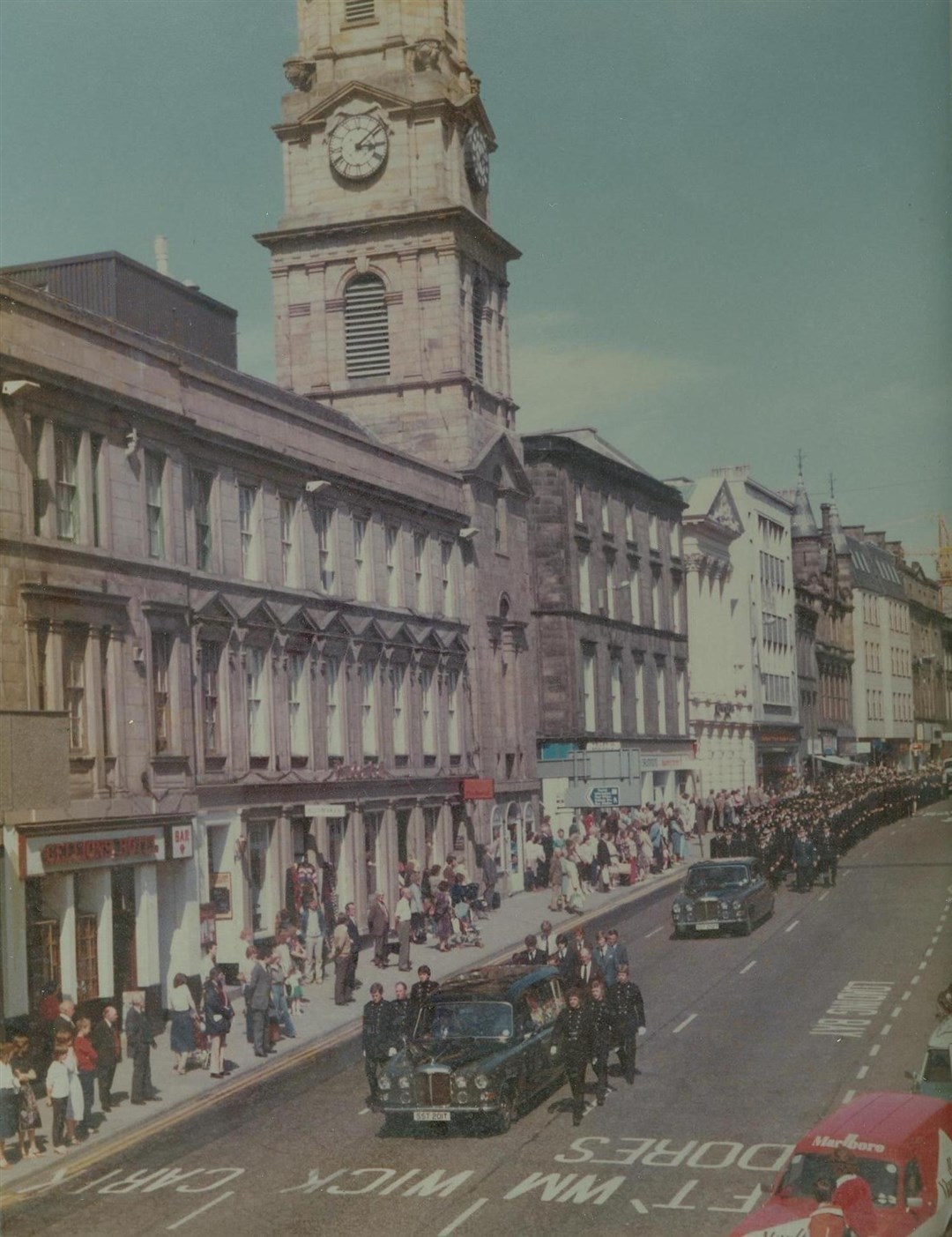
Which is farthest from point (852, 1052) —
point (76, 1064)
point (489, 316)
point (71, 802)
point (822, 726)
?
point (822, 726)

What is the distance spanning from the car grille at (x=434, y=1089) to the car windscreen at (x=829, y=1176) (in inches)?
258

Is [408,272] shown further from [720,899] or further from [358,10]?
[720,899]

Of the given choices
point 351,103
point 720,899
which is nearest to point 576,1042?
point 720,899

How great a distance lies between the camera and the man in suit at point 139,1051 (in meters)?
25.4

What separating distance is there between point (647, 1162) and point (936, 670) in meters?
119

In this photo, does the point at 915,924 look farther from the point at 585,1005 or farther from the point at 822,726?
the point at 822,726

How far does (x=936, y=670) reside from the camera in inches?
5281

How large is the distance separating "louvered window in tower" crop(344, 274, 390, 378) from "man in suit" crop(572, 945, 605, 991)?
105 ft

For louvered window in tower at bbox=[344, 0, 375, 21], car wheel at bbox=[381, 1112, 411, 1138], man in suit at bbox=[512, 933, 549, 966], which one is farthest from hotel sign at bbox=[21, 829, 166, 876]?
louvered window in tower at bbox=[344, 0, 375, 21]

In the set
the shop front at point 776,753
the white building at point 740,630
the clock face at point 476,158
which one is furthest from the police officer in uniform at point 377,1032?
the shop front at point 776,753

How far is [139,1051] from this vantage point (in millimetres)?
25422

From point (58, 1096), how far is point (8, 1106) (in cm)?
73

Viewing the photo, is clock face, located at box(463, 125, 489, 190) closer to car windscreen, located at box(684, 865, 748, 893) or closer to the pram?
the pram

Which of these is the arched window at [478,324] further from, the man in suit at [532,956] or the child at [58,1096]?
the child at [58,1096]
